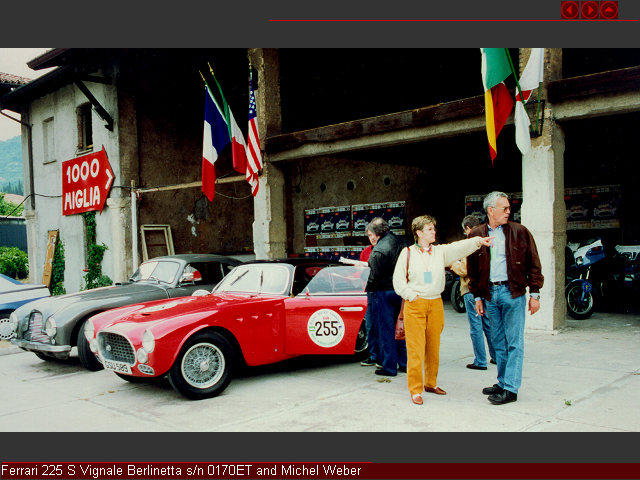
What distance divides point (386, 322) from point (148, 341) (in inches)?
98.2

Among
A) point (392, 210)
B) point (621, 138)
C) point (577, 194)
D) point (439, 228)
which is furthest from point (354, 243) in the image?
point (621, 138)

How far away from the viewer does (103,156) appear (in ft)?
49.0

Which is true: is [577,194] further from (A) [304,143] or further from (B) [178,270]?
(B) [178,270]

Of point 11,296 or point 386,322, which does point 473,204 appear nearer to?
point 386,322

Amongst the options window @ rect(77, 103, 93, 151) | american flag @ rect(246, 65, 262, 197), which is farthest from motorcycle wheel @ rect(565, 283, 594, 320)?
window @ rect(77, 103, 93, 151)

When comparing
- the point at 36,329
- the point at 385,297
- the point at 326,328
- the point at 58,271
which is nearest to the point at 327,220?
the point at 58,271

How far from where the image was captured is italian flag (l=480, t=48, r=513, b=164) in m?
7.59

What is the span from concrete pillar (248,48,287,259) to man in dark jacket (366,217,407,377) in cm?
579

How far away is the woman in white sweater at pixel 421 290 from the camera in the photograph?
503 cm

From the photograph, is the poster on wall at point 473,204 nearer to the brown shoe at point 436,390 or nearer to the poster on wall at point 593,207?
the poster on wall at point 593,207

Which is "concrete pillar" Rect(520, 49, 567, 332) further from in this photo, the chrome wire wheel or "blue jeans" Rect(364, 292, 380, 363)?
the chrome wire wheel

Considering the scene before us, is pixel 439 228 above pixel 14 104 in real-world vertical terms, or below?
below

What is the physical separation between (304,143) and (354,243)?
16.3 ft
